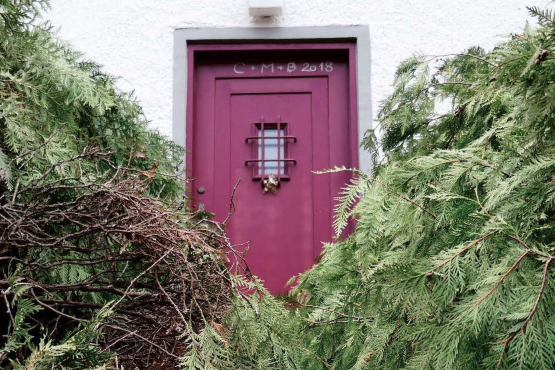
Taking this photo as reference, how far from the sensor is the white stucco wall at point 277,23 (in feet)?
16.7

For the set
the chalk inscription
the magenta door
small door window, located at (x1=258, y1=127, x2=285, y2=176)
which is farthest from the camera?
the chalk inscription

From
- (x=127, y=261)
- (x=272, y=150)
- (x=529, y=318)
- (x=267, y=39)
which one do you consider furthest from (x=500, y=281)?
(x=267, y=39)

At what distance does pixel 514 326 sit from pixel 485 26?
4116mm

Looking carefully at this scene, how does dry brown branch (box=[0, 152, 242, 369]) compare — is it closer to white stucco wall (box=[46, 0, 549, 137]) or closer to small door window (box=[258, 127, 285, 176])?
small door window (box=[258, 127, 285, 176])

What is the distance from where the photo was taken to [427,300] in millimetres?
1615

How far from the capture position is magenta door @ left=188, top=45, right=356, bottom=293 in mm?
5004

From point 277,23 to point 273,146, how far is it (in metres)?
0.91

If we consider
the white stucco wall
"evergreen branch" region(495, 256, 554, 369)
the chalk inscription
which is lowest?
"evergreen branch" region(495, 256, 554, 369)

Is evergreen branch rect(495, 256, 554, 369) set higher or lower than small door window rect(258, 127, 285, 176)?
lower

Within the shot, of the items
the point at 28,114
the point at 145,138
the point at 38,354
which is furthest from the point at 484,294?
the point at 145,138

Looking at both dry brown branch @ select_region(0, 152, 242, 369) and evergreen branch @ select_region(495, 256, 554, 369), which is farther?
dry brown branch @ select_region(0, 152, 242, 369)

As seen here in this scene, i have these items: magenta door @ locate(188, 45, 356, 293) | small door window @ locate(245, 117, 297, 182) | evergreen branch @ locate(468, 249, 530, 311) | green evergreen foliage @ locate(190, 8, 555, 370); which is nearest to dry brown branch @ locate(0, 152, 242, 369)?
green evergreen foliage @ locate(190, 8, 555, 370)

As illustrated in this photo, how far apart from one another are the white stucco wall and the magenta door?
10.2 inches

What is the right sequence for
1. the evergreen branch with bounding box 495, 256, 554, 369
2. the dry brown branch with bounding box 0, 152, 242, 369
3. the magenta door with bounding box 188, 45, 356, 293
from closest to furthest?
1. the evergreen branch with bounding box 495, 256, 554, 369
2. the dry brown branch with bounding box 0, 152, 242, 369
3. the magenta door with bounding box 188, 45, 356, 293
